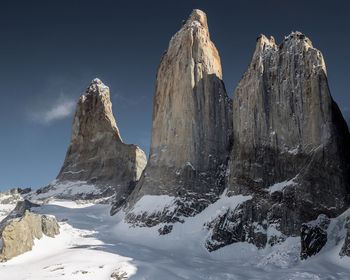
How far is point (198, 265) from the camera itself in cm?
4872

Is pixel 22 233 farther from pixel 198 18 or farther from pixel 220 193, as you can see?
pixel 198 18

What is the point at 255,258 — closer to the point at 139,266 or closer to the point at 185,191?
the point at 139,266

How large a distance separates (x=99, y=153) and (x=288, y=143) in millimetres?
59062

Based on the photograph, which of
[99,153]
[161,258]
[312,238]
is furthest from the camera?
[99,153]

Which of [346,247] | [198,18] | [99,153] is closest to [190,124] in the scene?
[198,18]

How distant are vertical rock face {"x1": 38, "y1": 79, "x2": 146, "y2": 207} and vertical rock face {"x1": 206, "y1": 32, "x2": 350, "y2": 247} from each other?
37.5 m

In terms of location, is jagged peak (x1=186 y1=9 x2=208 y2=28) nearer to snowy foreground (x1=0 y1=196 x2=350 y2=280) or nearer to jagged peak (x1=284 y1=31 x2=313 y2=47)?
jagged peak (x1=284 y1=31 x2=313 y2=47)

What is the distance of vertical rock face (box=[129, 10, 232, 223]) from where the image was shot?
234 ft

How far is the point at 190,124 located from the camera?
247 feet

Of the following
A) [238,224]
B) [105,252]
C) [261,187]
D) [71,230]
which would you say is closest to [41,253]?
[105,252]

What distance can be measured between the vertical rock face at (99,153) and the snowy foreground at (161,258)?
29350mm

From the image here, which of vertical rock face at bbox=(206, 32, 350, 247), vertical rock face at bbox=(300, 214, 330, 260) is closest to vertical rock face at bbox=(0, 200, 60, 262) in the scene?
vertical rock face at bbox=(206, 32, 350, 247)

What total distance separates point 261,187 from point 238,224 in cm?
540

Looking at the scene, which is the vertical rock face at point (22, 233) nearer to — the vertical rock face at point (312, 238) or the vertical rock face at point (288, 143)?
the vertical rock face at point (288, 143)
